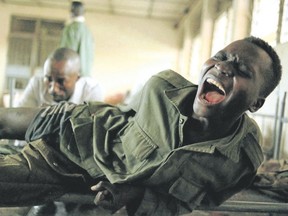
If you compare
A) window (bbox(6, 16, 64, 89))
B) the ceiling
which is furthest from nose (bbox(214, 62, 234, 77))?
window (bbox(6, 16, 64, 89))

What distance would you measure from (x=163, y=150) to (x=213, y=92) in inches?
10.9

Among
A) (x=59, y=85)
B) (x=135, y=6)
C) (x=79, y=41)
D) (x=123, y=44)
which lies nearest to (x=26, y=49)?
(x=123, y=44)

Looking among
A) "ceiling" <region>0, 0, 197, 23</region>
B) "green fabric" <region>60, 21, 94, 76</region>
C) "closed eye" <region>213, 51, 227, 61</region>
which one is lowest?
"closed eye" <region>213, 51, 227, 61</region>

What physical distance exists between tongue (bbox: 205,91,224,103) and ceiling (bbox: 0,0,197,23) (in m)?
6.10

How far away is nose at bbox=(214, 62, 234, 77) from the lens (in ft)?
3.90

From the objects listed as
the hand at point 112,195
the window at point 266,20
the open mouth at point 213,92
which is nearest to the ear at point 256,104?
the open mouth at point 213,92

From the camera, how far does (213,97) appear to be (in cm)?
121

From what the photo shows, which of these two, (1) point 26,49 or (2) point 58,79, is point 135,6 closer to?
(1) point 26,49

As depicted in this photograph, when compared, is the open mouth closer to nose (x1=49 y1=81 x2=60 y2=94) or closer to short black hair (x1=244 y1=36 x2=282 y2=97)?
short black hair (x1=244 y1=36 x2=282 y2=97)

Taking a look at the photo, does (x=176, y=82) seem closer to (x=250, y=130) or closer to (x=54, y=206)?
(x=250, y=130)

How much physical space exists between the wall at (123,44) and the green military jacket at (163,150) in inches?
268

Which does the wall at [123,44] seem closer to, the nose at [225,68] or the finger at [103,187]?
the nose at [225,68]

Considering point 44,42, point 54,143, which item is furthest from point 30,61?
point 54,143

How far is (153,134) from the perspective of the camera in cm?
132
